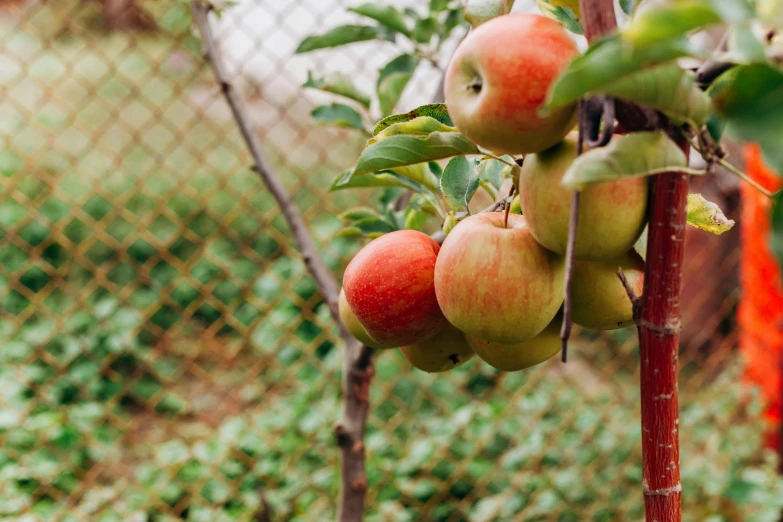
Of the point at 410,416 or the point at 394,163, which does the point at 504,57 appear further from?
the point at 410,416

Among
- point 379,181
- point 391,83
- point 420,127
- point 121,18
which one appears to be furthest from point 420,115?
point 121,18

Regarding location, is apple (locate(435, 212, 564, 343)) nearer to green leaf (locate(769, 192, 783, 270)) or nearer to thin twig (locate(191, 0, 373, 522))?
green leaf (locate(769, 192, 783, 270))

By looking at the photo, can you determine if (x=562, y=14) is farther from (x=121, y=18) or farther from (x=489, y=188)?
(x=121, y=18)

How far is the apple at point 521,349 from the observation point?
49 cm

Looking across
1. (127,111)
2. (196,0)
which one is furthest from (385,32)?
(127,111)

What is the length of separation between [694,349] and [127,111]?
2.66m

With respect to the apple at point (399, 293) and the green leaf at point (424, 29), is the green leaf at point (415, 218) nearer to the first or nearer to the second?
the apple at point (399, 293)

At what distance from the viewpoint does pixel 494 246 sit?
420mm

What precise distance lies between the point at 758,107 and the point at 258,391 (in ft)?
6.43

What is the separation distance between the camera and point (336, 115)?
82cm

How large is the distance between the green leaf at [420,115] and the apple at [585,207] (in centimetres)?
11

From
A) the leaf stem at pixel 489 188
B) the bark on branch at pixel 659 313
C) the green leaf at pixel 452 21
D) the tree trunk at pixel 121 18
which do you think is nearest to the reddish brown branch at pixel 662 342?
the bark on branch at pixel 659 313

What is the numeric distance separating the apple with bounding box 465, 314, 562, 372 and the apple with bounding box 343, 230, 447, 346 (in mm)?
39

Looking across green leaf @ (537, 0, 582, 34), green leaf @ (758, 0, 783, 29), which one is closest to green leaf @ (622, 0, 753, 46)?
green leaf @ (758, 0, 783, 29)
